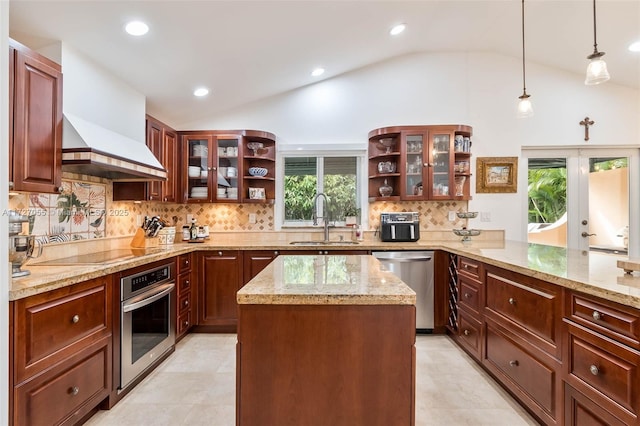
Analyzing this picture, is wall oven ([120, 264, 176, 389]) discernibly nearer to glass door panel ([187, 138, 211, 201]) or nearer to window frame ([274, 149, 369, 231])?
glass door panel ([187, 138, 211, 201])

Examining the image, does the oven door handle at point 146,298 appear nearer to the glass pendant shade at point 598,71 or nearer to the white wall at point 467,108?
the white wall at point 467,108

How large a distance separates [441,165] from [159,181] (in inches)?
123

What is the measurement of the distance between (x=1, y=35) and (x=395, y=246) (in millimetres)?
3189

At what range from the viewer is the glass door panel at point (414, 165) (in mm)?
3719

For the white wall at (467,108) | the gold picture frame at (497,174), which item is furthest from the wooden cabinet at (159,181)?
the gold picture frame at (497,174)

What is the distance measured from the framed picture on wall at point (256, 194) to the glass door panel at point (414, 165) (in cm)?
172

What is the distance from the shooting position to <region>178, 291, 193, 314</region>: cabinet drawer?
304 cm

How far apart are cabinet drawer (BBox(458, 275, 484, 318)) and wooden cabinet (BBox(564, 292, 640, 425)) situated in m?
0.95

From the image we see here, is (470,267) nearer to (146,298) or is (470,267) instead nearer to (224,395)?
(224,395)

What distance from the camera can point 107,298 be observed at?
2.00m

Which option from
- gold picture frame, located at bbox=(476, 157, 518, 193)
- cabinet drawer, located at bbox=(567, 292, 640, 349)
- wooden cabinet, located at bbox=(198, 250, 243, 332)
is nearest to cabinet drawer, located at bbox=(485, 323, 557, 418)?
cabinet drawer, located at bbox=(567, 292, 640, 349)

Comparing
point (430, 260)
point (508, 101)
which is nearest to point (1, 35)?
point (430, 260)

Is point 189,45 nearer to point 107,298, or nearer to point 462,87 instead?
point 107,298

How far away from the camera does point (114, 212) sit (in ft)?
10.1
